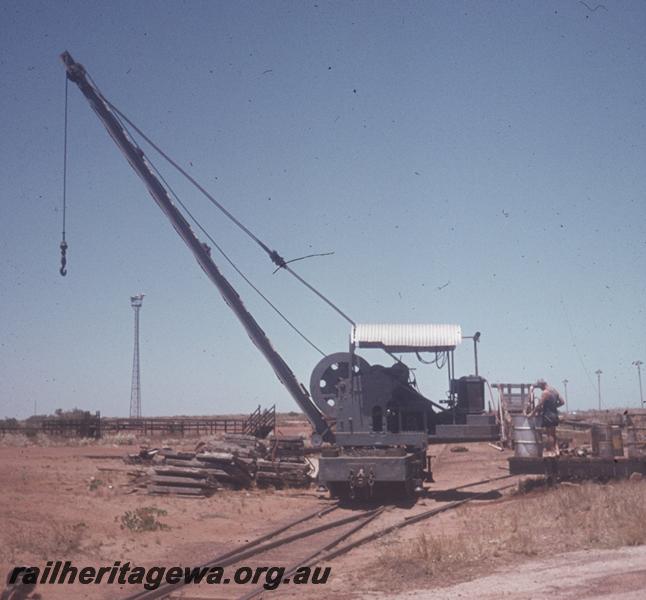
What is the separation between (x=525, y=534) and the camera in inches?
421

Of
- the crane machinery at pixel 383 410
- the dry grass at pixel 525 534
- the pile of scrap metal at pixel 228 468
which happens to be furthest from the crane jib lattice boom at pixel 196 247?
the dry grass at pixel 525 534

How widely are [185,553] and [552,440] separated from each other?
322 inches

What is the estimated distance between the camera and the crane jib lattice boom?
17938mm

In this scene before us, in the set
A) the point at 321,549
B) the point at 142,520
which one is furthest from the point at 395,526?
the point at 142,520

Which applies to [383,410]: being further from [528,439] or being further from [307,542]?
[307,542]

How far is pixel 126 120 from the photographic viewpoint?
18.3m

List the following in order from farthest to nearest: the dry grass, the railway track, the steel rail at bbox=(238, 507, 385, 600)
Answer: the dry grass
the railway track
the steel rail at bbox=(238, 507, 385, 600)

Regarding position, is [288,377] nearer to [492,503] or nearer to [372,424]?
[372,424]

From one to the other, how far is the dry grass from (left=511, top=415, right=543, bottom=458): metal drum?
1.51 meters

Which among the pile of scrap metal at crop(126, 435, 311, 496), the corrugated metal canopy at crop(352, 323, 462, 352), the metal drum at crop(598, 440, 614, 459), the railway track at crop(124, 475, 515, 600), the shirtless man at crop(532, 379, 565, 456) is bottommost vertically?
the railway track at crop(124, 475, 515, 600)

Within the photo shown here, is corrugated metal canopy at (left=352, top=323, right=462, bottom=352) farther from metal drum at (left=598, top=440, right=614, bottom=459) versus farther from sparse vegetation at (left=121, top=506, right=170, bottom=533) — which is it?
sparse vegetation at (left=121, top=506, right=170, bottom=533)

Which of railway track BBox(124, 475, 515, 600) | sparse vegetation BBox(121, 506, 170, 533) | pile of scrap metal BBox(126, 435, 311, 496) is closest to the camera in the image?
railway track BBox(124, 475, 515, 600)

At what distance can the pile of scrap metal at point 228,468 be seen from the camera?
17500 millimetres

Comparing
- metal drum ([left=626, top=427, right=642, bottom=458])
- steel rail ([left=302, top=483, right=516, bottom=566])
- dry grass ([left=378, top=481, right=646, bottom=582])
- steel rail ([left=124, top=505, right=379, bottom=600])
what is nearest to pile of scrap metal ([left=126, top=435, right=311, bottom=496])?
steel rail ([left=124, top=505, right=379, bottom=600])
